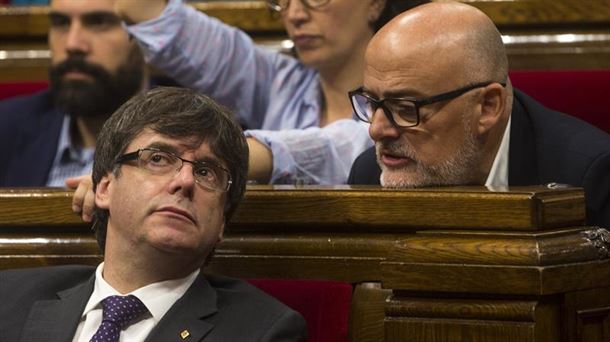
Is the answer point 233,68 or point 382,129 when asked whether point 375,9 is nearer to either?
point 233,68

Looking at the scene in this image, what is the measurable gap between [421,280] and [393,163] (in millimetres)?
346

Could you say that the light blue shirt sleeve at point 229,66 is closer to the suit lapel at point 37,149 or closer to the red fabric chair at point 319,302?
the suit lapel at point 37,149

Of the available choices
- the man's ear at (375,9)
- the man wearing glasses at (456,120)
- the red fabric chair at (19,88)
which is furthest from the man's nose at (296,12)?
the red fabric chair at (19,88)

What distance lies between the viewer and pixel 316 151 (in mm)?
1750

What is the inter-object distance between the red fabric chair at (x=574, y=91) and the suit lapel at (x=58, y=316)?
2.80 ft

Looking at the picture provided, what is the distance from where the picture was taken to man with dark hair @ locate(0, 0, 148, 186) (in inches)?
88.4

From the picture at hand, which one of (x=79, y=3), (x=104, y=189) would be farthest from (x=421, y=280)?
(x=79, y=3)

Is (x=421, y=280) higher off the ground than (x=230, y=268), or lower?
higher

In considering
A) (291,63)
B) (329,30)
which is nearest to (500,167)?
(329,30)

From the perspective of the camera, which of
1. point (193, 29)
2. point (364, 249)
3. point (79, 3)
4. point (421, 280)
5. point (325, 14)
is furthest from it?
point (79, 3)

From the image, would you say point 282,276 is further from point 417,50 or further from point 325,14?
point 325,14

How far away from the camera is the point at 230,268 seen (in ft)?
4.32

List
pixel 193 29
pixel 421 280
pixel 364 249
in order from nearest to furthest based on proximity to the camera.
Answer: pixel 421 280 → pixel 364 249 → pixel 193 29

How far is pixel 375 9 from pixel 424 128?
2.09 feet
